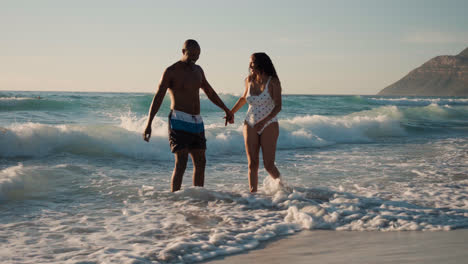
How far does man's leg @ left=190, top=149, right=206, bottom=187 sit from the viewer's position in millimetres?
4859

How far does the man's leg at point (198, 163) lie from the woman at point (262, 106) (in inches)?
23.6

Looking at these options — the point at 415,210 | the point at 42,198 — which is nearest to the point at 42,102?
the point at 42,198

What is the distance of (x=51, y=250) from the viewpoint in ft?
11.5

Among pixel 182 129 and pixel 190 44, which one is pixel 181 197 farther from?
pixel 190 44

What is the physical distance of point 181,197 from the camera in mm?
5223

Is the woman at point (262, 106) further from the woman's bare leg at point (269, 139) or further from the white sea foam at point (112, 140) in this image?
the white sea foam at point (112, 140)

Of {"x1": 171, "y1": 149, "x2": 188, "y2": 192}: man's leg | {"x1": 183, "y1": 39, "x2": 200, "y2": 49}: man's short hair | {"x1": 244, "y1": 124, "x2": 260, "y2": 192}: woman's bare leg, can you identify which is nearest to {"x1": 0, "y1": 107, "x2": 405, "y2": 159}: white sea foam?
{"x1": 171, "y1": 149, "x2": 188, "y2": 192}: man's leg

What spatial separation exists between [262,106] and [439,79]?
19363cm

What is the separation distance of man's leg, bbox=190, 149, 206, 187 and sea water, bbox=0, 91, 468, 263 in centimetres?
18

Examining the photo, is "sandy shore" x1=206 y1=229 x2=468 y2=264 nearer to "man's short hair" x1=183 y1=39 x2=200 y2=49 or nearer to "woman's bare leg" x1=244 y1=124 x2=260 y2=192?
"woman's bare leg" x1=244 y1=124 x2=260 y2=192

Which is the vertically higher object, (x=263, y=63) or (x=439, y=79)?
(x=439, y=79)

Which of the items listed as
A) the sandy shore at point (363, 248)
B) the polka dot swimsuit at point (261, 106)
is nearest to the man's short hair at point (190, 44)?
the polka dot swimsuit at point (261, 106)

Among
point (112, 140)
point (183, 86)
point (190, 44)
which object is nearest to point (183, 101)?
point (183, 86)

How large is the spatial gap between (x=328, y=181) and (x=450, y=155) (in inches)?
182
